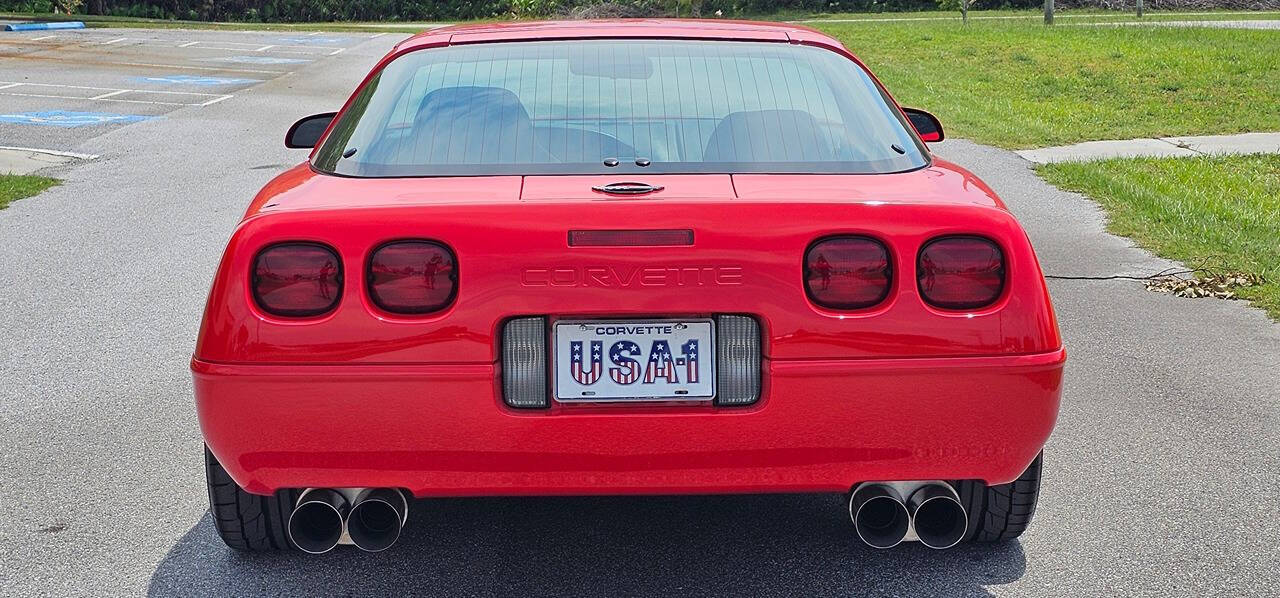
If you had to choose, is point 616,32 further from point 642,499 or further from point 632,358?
point 632,358

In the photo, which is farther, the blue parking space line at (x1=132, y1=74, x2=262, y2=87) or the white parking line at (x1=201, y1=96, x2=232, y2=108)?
the blue parking space line at (x1=132, y1=74, x2=262, y2=87)

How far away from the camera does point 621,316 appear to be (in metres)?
3.12

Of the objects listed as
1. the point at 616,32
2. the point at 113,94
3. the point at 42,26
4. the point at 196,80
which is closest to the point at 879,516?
the point at 616,32

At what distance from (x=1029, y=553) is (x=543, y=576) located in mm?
1279

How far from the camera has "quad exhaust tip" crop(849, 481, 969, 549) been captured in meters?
3.35

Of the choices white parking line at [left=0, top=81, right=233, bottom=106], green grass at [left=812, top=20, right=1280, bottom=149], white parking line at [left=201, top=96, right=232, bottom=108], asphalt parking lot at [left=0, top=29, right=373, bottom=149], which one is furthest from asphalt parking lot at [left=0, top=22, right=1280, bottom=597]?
white parking line at [left=0, top=81, right=233, bottom=106]

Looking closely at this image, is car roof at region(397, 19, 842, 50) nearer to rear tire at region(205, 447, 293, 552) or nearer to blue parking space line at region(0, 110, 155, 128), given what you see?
rear tire at region(205, 447, 293, 552)

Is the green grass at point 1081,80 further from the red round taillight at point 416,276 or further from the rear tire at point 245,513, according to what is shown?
the red round taillight at point 416,276

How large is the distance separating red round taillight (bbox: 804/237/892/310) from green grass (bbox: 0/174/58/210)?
892 centimetres

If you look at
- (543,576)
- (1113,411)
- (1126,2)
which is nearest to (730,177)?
(543,576)

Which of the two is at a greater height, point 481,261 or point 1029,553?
point 481,261

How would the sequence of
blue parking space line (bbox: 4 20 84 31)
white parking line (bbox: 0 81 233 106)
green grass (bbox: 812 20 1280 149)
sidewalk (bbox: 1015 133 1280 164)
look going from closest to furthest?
sidewalk (bbox: 1015 133 1280 164), green grass (bbox: 812 20 1280 149), white parking line (bbox: 0 81 233 106), blue parking space line (bbox: 4 20 84 31)

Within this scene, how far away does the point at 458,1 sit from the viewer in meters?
45.0

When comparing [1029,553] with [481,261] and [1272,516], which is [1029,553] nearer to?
[1272,516]
